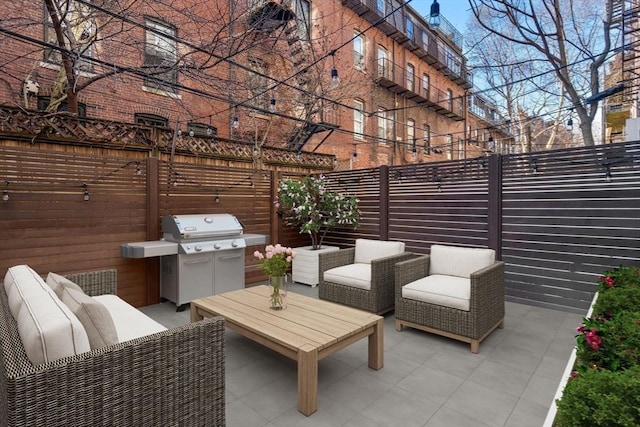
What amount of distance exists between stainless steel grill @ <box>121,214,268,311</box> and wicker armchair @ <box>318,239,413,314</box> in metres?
1.24

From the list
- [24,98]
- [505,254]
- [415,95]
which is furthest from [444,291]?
[415,95]

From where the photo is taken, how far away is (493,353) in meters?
3.01

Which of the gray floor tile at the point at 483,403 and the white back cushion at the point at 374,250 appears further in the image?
the white back cushion at the point at 374,250

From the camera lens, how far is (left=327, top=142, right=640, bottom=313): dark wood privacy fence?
3.73 m

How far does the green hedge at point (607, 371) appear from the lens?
1.06 m

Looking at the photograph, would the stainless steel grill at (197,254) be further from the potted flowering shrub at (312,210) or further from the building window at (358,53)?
the building window at (358,53)

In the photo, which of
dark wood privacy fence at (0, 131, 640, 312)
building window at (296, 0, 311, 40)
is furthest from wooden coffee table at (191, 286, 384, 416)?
building window at (296, 0, 311, 40)

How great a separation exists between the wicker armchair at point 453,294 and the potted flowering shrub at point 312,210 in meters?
1.93

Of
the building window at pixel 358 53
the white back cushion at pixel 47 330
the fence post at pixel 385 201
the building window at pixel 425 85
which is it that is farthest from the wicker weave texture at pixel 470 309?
the building window at pixel 425 85

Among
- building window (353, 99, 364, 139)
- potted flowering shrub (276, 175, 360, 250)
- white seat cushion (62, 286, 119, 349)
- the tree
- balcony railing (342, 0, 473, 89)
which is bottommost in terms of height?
white seat cushion (62, 286, 119, 349)

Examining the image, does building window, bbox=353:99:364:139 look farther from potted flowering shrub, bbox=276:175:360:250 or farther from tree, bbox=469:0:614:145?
potted flowering shrub, bbox=276:175:360:250

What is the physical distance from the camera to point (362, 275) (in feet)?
13.3

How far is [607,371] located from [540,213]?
345 centimetres

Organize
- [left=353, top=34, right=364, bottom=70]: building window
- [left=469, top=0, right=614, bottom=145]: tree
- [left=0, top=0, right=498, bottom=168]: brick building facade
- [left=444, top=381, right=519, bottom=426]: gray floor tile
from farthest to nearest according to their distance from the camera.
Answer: [left=353, top=34, right=364, bottom=70]: building window, [left=469, top=0, right=614, bottom=145]: tree, [left=0, top=0, right=498, bottom=168]: brick building facade, [left=444, top=381, right=519, bottom=426]: gray floor tile
